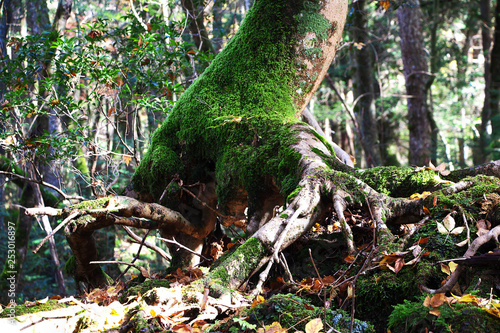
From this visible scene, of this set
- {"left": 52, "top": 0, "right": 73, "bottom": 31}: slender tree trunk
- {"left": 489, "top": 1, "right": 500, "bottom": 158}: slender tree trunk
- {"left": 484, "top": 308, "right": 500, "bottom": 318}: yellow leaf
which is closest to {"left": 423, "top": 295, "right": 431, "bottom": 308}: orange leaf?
{"left": 484, "top": 308, "right": 500, "bottom": 318}: yellow leaf

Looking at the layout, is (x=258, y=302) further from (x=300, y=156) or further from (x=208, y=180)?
(x=208, y=180)

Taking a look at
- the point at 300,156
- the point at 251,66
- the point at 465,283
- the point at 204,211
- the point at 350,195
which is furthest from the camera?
the point at 204,211

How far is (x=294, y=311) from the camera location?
6.69 ft

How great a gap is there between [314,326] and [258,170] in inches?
72.8

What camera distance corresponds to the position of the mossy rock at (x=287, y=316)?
1919mm

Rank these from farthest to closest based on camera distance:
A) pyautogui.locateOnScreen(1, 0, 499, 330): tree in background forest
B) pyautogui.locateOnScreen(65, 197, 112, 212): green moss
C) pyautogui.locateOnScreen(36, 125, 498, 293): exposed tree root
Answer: pyautogui.locateOnScreen(65, 197, 112, 212): green moss, pyautogui.locateOnScreen(1, 0, 499, 330): tree in background forest, pyautogui.locateOnScreen(36, 125, 498, 293): exposed tree root

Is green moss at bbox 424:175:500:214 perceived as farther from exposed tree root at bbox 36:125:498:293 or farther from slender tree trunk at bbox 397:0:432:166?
slender tree trunk at bbox 397:0:432:166

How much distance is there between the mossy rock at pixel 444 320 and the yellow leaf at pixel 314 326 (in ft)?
1.18

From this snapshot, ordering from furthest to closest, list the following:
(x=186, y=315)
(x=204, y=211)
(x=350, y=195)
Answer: (x=204, y=211) → (x=350, y=195) → (x=186, y=315)

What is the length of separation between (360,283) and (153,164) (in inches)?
116

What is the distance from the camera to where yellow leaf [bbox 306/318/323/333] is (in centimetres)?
177

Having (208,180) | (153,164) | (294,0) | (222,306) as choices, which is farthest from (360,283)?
(294,0)

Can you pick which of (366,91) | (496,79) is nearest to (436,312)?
(366,91)

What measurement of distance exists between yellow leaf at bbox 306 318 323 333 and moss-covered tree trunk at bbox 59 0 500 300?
664 mm
